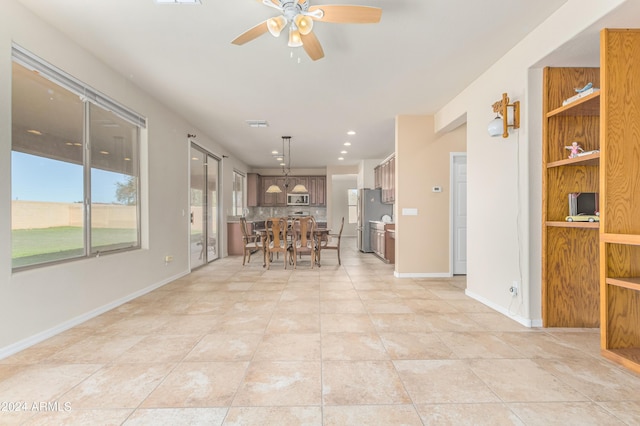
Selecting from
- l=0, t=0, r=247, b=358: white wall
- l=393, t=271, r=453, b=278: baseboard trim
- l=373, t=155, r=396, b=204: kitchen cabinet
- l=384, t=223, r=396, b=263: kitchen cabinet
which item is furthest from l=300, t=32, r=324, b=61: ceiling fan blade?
l=384, t=223, r=396, b=263: kitchen cabinet

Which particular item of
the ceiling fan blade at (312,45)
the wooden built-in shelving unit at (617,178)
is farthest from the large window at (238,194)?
the wooden built-in shelving unit at (617,178)

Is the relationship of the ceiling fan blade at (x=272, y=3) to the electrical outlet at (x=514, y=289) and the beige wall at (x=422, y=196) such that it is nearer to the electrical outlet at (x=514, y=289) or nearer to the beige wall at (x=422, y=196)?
the electrical outlet at (x=514, y=289)

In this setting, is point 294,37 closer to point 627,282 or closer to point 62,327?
point 627,282

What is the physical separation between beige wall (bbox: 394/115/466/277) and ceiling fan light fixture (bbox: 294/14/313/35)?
10.2 ft

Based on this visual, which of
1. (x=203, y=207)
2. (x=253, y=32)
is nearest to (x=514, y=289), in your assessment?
(x=253, y=32)

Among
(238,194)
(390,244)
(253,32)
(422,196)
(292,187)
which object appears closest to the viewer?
(253,32)

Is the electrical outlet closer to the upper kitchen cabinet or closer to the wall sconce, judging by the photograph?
the wall sconce

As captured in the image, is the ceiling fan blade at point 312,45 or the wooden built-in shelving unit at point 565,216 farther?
the wooden built-in shelving unit at point 565,216

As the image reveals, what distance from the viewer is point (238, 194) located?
30.4 feet

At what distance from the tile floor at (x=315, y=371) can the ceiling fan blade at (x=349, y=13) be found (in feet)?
7.65

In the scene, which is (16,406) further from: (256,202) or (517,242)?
(256,202)

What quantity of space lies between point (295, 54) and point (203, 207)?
13.8ft

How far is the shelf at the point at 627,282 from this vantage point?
2.01m

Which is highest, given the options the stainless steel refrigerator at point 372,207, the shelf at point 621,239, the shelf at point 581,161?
the shelf at point 581,161
